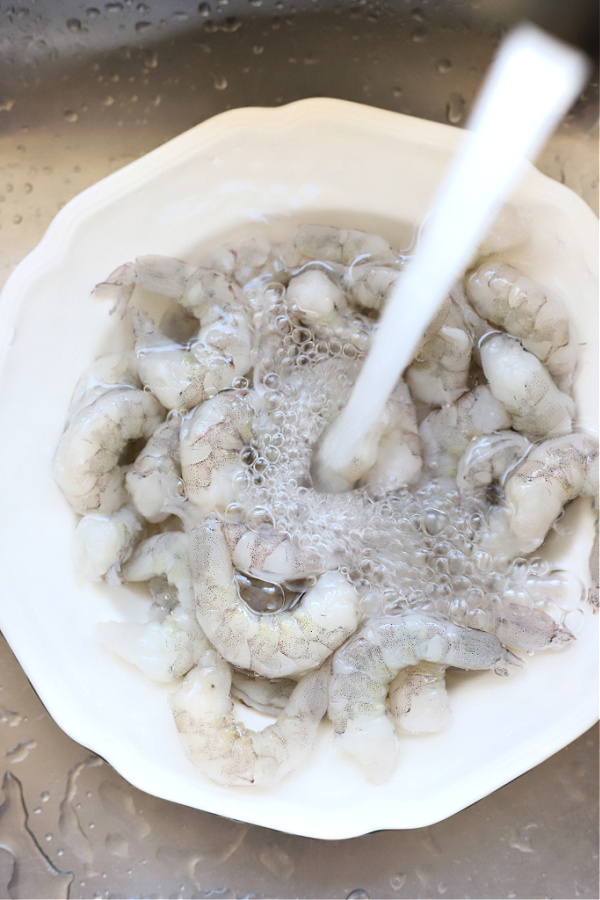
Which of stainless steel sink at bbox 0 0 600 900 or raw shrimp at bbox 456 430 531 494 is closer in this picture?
raw shrimp at bbox 456 430 531 494

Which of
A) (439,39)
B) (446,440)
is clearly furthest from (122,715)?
(439,39)

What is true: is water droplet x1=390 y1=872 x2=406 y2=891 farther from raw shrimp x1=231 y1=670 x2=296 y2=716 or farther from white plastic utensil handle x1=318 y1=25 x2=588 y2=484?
white plastic utensil handle x1=318 y1=25 x2=588 y2=484

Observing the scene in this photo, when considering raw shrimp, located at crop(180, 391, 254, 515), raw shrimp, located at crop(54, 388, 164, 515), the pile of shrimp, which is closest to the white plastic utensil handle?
the pile of shrimp

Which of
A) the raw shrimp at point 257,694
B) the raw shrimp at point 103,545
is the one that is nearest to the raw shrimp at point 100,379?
the raw shrimp at point 103,545

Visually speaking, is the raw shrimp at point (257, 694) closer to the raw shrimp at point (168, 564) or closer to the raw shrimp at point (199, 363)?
the raw shrimp at point (168, 564)

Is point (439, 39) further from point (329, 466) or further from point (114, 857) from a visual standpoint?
point (114, 857)

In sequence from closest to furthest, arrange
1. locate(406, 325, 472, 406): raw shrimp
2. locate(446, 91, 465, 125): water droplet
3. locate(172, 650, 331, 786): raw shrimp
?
1. locate(172, 650, 331, 786): raw shrimp
2. locate(406, 325, 472, 406): raw shrimp
3. locate(446, 91, 465, 125): water droplet
